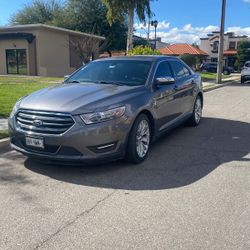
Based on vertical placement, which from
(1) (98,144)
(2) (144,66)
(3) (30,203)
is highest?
(2) (144,66)

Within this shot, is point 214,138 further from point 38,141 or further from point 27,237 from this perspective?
point 27,237

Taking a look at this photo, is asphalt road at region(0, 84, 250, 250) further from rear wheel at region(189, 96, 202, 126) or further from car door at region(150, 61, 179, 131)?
rear wheel at region(189, 96, 202, 126)

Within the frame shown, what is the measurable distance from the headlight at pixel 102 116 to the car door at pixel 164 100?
3.62 feet

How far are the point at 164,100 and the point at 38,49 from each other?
82.1 ft

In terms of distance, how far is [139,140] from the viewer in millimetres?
5812

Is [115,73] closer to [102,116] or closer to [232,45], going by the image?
[102,116]

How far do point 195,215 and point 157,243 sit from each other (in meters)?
0.76

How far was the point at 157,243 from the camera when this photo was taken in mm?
3473

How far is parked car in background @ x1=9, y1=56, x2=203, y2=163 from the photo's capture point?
5.10 metres

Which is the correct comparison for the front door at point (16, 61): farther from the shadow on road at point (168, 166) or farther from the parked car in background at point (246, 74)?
the shadow on road at point (168, 166)

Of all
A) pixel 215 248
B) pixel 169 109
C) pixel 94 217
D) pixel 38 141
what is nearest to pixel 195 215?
pixel 215 248

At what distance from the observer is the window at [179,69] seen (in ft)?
25.6

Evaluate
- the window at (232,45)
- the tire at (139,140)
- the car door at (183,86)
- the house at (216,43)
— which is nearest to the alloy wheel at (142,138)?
the tire at (139,140)

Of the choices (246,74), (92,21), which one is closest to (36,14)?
(92,21)
